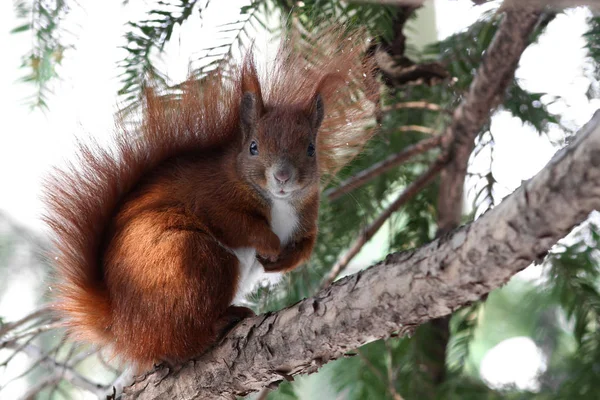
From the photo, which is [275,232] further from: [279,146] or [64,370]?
[64,370]

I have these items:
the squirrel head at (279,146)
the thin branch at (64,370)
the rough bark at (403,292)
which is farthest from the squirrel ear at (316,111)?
the thin branch at (64,370)

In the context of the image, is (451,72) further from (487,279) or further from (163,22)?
(487,279)

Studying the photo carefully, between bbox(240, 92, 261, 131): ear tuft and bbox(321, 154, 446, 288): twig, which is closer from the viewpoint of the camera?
bbox(240, 92, 261, 131): ear tuft

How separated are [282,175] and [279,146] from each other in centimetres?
6

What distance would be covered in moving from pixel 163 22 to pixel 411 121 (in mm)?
897

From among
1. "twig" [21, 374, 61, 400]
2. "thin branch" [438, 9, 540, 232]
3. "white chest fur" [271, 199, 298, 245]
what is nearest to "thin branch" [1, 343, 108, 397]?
"twig" [21, 374, 61, 400]

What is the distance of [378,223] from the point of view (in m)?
1.42

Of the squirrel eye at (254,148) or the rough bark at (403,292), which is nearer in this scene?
the rough bark at (403,292)

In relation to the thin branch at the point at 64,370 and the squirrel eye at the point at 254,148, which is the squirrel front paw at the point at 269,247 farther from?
the thin branch at the point at 64,370

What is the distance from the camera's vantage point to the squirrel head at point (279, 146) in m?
1.00

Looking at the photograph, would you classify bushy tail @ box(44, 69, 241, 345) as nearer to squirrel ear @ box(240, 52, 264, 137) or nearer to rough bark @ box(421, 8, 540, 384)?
squirrel ear @ box(240, 52, 264, 137)

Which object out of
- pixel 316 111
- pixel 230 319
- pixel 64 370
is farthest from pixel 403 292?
pixel 64 370

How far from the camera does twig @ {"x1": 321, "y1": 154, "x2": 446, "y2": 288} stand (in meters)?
1.40

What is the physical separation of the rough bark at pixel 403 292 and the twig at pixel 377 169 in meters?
0.46
